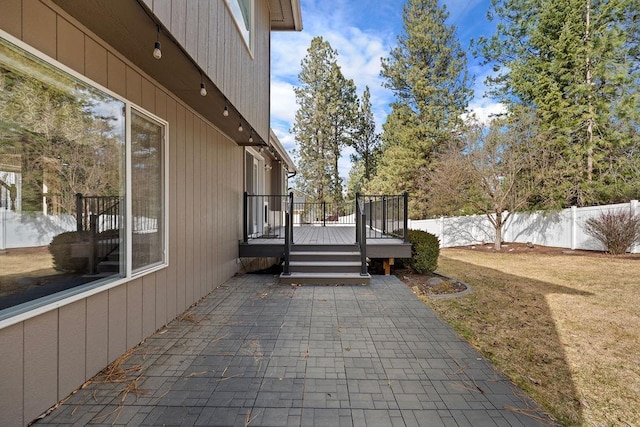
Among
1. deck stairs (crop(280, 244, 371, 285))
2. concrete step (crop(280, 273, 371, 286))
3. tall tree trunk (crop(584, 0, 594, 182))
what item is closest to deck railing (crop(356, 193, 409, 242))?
deck stairs (crop(280, 244, 371, 285))

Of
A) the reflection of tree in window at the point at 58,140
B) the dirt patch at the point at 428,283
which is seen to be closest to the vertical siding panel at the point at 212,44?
the reflection of tree in window at the point at 58,140

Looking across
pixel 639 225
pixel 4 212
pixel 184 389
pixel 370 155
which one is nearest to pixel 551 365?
pixel 184 389

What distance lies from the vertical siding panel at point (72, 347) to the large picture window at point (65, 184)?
0.17 meters

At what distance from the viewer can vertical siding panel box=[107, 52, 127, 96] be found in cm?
281

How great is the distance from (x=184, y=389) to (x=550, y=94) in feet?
57.7

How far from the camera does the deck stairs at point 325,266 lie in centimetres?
584

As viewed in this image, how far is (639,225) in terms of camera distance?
961 cm

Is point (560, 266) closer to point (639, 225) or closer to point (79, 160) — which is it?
point (639, 225)

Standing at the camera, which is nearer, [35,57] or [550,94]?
[35,57]

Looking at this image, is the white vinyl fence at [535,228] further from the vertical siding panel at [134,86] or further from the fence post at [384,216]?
the vertical siding panel at [134,86]

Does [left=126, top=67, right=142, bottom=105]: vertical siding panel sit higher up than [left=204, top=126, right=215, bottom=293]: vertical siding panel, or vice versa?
[left=126, top=67, right=142, bottom=105]: vertical siding panel

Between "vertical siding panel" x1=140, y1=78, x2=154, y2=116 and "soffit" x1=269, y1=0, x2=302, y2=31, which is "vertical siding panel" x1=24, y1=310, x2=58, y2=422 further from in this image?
"soffit" x1=269, y1=0, x2=302, y2=31

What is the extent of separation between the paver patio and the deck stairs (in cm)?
156

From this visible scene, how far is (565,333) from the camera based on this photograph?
3844mm
